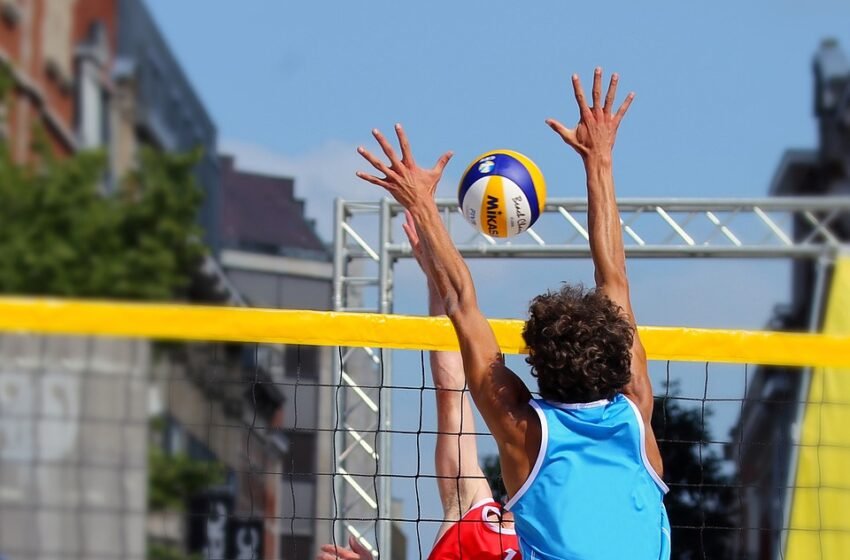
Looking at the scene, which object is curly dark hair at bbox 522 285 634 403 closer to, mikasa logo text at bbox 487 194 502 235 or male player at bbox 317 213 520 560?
male player at bbox 317 213 520 560

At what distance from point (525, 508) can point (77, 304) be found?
1806 mm

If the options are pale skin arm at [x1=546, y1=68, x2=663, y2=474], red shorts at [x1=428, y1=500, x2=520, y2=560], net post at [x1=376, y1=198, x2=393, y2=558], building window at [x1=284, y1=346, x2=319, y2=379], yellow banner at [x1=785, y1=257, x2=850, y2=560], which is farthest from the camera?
building window at [x1=284, y1=346, x2=319, y2=379]

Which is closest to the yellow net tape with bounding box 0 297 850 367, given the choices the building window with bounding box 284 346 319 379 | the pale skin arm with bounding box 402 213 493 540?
the pale skin arm with bounding box 402 213 493 540

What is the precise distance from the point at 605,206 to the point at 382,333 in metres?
0.99

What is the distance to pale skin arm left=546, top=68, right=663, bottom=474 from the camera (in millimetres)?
2828

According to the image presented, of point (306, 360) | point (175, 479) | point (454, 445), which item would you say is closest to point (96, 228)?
point (175, 479)

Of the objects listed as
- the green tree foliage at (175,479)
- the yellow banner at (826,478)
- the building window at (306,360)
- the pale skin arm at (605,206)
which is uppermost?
the pale skin arm at (605,206)

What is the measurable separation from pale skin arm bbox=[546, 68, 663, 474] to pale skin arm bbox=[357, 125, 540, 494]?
26 centimetres

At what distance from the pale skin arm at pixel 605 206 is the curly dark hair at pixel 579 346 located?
0.37ft

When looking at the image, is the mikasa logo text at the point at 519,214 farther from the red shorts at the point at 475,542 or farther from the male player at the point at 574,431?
the male player at the point at 574,431

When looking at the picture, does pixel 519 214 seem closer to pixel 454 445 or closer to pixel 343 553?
pixel 454 445

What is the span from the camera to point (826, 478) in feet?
20.7

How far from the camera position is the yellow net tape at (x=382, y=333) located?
3.76m

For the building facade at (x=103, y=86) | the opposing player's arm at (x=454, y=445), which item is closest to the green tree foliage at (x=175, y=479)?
the building facade at (x=103, y=86)
